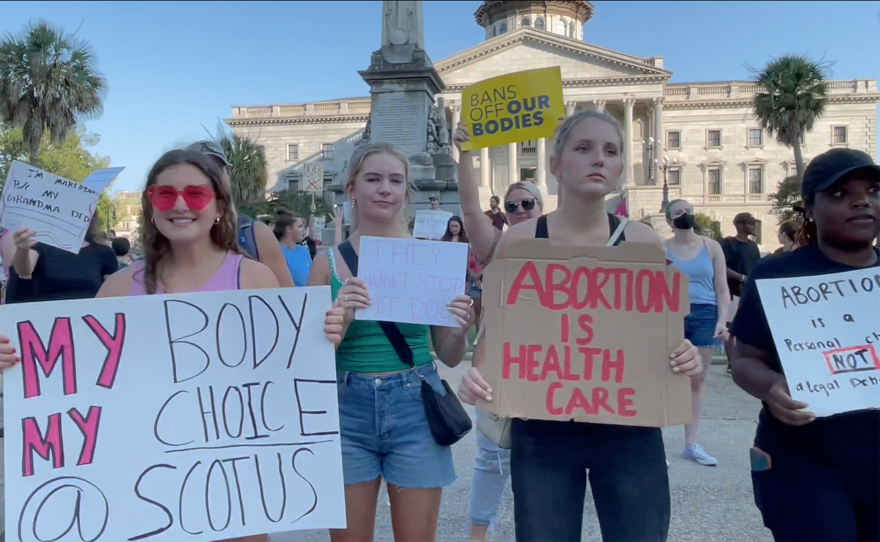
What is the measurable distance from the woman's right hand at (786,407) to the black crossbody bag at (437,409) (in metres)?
1.02

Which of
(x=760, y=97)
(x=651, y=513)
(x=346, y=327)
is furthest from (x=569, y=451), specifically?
(x=760, y=97)

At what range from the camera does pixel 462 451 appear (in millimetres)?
5281

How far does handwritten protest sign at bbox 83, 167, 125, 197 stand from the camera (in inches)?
165

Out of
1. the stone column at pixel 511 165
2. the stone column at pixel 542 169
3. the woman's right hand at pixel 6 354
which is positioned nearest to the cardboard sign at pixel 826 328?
the woman's right hand at pixel 6 354

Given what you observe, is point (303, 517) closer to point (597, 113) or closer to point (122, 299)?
point (122, 299)

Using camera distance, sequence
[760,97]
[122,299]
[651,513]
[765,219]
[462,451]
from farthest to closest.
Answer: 1. [765,219]
2. [760,97]
3. [462,451]
4. [122,299]
5. [651,513]

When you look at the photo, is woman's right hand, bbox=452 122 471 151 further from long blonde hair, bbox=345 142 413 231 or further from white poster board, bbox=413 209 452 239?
white poster board, bbox=413 209 452 239

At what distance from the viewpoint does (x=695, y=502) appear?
4.15 meters

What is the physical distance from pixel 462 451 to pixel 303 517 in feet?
10.6

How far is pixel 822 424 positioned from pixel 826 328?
0.30 metres

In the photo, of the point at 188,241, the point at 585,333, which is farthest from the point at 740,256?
the point at 188,241

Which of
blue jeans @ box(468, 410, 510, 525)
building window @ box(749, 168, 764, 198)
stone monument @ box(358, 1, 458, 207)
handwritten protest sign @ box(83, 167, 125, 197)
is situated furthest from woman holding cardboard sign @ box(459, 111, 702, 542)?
building window @ box(749, 168, 764, 198)

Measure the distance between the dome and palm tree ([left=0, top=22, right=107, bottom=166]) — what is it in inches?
1943

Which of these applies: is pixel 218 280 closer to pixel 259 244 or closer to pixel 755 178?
pixel 259 244
